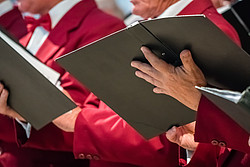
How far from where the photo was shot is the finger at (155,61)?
62.9 inches

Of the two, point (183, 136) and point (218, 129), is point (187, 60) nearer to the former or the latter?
point (218, 129)

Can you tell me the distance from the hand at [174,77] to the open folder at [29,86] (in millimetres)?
435

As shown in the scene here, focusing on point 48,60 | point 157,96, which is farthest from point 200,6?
point 48,60

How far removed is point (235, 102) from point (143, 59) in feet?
1.60

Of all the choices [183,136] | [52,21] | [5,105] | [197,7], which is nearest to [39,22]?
[52,21]

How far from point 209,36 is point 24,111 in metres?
1.04

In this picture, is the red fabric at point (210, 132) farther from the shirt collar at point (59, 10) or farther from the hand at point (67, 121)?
the shirt collar at point (59, 10)

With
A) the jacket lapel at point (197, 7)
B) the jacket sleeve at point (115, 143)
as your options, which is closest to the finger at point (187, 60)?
the jacket lapel at point (197, 7)

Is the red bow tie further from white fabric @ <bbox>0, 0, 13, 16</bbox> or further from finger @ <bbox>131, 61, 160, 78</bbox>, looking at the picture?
finger @ <bbox>131, 61, 160, 78</bbox>

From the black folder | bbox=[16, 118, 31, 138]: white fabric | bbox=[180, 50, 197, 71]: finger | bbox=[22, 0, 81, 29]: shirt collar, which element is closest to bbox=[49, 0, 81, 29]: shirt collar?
bbox=[22, 0, 81, 29]: shirt collar

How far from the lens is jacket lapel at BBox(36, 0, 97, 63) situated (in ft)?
8.35

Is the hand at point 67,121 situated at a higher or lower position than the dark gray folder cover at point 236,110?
lower

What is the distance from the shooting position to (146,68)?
165 cm

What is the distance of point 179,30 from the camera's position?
1.49 metres
